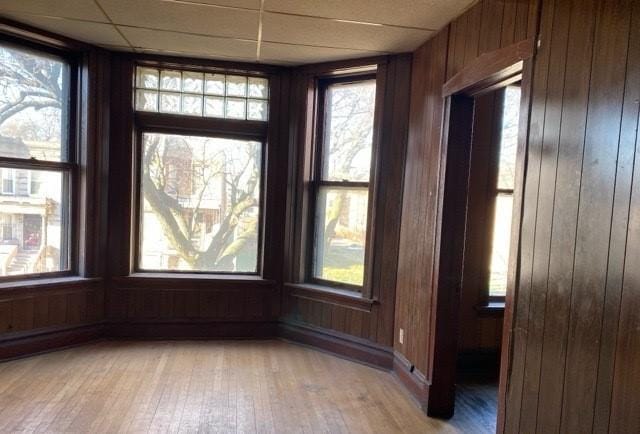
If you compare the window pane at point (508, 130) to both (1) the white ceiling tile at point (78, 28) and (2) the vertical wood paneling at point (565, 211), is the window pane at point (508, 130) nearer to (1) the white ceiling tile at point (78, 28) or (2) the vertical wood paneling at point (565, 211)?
(2) the vertical wood paneling at point (565, 211)

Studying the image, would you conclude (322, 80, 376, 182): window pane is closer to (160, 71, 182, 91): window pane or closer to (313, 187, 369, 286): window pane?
(313, 187, 369, 286): window pane

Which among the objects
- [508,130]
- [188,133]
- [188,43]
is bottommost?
[188,133]

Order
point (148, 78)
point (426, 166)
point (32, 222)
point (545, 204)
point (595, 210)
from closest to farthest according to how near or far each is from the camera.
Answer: point (595, 210) → point (545, 204) → point (426, 166) → point (32, 222) → point (148, 78)

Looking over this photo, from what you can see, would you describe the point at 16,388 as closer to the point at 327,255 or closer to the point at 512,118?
the point at 327,255

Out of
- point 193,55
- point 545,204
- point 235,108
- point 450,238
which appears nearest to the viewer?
point 545,204

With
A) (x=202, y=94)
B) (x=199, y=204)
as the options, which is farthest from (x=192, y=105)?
(x=199, y=204)

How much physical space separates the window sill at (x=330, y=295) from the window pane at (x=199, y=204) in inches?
18.7

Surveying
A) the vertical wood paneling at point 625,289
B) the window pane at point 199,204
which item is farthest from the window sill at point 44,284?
the vertical wood paneling at point 625,289

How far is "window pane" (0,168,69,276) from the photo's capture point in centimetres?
334

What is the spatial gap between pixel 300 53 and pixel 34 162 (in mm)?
2295

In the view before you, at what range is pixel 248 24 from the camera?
9.75 ft

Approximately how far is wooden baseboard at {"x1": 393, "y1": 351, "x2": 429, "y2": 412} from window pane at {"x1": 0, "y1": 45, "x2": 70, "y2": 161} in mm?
3222

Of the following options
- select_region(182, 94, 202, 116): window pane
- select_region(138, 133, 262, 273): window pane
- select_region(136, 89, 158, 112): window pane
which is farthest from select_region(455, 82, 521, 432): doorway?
select_region(136, 89, 158, 112): window pane

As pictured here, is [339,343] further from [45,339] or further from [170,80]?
[170,80]
